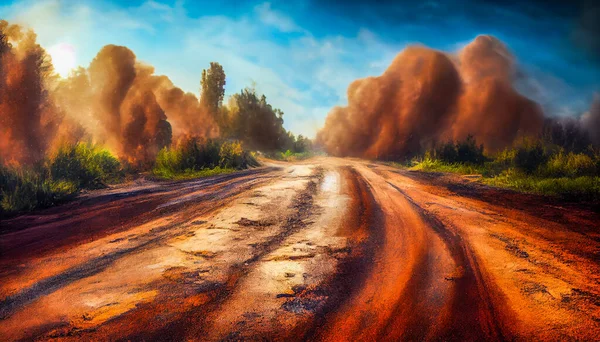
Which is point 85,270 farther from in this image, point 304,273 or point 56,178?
point 56,178

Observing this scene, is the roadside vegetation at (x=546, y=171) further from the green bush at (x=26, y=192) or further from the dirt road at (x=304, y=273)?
the green bush at (x=26, y=192)

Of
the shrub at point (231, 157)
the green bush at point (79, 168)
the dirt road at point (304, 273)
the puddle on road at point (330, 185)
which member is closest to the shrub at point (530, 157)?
the dirt road at point (304, 273)

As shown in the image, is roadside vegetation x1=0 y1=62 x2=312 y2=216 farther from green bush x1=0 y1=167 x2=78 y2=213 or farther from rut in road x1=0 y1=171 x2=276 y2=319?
rut in road x1=0 y1=171 x2=276 y2=319

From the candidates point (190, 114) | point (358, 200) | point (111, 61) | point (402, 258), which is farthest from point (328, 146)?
point (402, 258)

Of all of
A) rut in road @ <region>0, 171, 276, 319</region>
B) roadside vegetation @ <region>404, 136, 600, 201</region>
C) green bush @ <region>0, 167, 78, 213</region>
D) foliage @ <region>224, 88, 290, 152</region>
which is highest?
foliage @ <region>224, 88, 290, 152</region>

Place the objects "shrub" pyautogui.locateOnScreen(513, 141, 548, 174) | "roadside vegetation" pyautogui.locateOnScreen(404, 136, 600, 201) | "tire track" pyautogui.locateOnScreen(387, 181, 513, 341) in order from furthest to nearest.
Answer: "shrub" pyautogui.locateOnScreen(513, 141, 548, 174)
"roadside vegetation" pyautogui.locateOnScreen(404, 136, 600, 201)
"tire track" pyautogui.locateOnScreen(387, 181, 513, 341)

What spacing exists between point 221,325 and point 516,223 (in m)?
4.75

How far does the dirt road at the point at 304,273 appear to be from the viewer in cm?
215

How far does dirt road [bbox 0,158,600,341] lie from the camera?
7.04ft

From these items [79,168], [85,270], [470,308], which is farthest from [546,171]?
[79,168]

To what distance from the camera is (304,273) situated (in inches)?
117

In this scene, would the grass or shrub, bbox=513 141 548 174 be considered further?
the grass

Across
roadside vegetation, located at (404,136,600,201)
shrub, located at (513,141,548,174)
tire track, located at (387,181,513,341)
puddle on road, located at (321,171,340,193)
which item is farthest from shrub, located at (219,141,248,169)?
tire track, located at (387,181,513,341)

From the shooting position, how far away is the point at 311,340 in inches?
78.2
